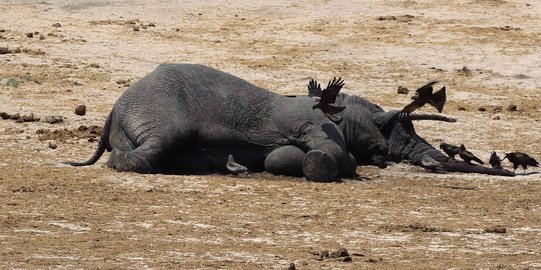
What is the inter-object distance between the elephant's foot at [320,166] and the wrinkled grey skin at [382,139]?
107cm

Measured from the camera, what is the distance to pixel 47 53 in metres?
22.2

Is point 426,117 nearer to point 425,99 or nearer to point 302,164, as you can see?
point 425,99

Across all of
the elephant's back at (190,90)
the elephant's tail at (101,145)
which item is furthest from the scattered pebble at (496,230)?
the elephant's tail at (101,145)

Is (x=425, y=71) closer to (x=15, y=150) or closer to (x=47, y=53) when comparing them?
(x=47, y=53)

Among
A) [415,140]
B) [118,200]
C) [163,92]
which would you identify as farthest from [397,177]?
[118,200]

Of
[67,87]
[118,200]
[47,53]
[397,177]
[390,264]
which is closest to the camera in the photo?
[390,264]

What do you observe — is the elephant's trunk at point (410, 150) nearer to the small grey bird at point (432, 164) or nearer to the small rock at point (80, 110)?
the small grey bird at point (432, 164)

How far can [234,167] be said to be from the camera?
48.7ft

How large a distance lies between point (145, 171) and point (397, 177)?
272 centimetres

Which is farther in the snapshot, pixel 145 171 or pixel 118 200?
pixel 145 171

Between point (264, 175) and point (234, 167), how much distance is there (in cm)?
33

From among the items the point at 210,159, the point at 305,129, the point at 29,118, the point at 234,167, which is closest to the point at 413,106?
the point at 305,129

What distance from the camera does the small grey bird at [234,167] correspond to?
48.5 ft

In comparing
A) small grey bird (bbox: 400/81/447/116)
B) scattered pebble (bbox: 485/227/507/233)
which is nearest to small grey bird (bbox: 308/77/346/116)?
small grey bird (bbox: 400/81/447/116)
